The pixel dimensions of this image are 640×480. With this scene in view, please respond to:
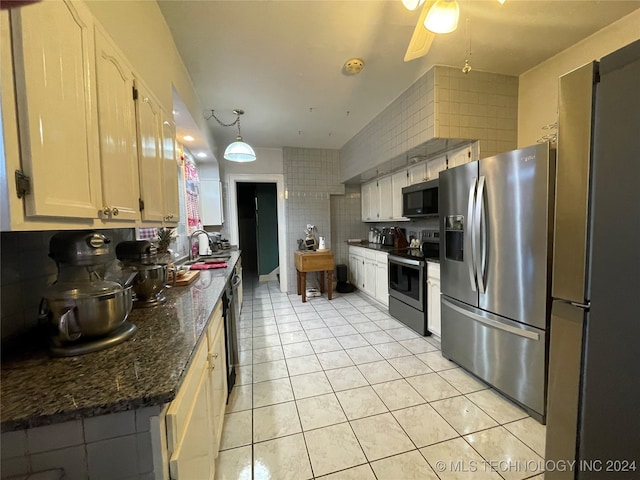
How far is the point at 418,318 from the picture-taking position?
2.85 metres

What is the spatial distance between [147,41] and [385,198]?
3.29 meters

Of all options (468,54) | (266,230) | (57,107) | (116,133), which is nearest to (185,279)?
(116,133)

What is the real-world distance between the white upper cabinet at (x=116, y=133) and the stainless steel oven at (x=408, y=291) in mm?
2519

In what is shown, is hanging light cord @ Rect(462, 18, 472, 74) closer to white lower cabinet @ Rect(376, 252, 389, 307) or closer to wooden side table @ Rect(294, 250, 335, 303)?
white lower cabinet @ Rect(376, 252, 389, 307)

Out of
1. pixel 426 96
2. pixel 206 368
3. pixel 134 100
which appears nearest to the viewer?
pixel 206 368

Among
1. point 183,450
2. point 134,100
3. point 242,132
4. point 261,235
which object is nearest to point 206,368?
point 183,450

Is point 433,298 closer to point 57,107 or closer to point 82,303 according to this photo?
point 82,303

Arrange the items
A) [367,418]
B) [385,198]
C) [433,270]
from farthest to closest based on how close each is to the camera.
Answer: [385,198], [433,270], [367,418]

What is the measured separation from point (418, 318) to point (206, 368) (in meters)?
2.34

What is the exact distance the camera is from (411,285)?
9.63 feet

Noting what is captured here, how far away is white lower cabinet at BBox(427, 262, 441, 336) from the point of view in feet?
Result: 8.46

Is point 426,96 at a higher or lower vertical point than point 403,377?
higher

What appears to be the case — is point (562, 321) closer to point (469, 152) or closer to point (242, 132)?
point (469, 152)

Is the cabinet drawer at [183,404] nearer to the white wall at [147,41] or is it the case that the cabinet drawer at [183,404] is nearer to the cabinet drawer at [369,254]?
the white wall at [147,41]
